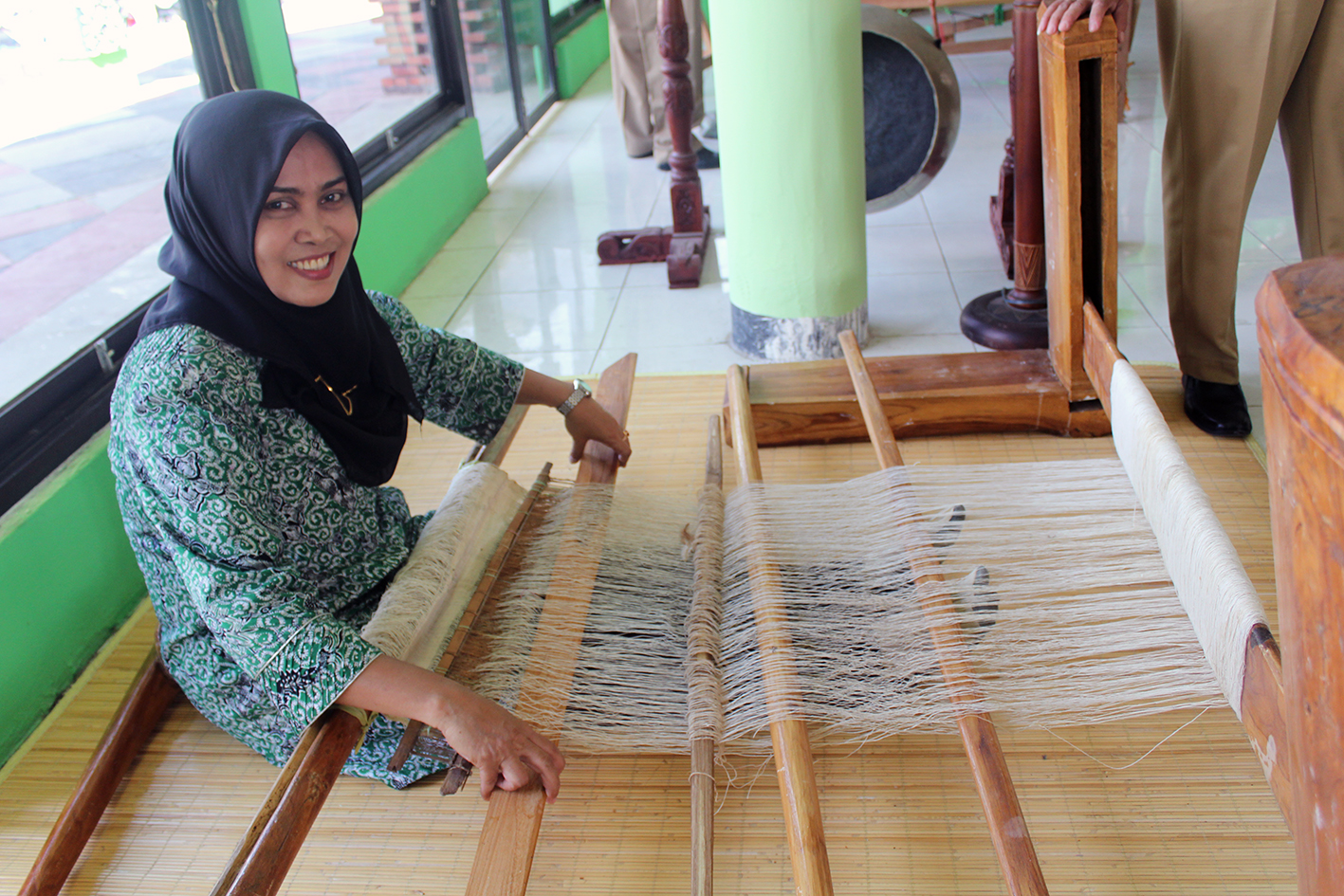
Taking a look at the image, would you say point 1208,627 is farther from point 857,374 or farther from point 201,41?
point 201,41

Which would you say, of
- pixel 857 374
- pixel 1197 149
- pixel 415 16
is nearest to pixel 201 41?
pixel 415 16

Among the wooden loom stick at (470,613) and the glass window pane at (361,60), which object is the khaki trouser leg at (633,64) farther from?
the wooden loom stick at (470,613)

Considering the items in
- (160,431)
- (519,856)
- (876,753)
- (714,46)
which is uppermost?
(714,46)

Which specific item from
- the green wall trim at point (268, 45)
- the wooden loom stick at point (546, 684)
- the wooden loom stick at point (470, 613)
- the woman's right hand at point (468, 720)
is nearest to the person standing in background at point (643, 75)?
the green wall trim at point (268, 45)

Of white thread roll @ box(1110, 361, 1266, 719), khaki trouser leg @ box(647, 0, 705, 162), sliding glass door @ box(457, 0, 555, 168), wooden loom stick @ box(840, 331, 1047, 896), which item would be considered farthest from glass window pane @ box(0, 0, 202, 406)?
khaki trouser leg @ box(647, 0, 705, 162)

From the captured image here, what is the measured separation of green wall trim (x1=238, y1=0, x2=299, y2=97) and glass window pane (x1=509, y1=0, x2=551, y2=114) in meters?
2.47

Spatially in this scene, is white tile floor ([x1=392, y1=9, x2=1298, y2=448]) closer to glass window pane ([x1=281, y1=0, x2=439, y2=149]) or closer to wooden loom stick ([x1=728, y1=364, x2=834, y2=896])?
glass window pane ([x1=281, y1=0, x2=439, y2=149])

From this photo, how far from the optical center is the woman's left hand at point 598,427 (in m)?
1.65

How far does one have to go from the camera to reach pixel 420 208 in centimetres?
348

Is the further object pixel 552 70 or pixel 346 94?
pixel 552 70

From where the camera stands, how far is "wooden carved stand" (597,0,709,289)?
3072 mm

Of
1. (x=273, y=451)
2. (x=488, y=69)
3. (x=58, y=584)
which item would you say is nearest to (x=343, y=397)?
(x=273, y=451)

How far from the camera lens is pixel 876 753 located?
136 cm

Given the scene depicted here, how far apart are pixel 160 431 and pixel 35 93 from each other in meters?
1.21
